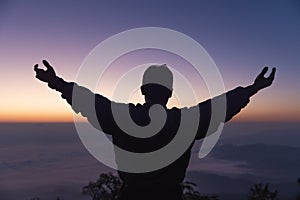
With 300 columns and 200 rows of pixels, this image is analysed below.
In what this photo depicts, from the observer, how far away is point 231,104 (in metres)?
2.75

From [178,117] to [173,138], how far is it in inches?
6.1

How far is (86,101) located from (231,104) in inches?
40.3

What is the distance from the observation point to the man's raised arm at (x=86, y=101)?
251 centimetres

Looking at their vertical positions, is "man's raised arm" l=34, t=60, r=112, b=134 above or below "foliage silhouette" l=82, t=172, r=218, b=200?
below

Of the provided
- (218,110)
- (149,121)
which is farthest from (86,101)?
(218,110)

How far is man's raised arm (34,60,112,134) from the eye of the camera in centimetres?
251

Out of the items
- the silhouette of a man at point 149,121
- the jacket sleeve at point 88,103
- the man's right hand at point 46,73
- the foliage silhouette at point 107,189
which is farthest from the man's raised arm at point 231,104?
the foliage silhouette at point 107,189

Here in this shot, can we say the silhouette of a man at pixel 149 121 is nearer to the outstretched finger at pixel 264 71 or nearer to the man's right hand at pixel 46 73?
the man's right hand at pixel 46 73

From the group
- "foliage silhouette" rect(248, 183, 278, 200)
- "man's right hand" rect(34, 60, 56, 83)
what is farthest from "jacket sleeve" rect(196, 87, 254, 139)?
"foliage silhouette" rect(248, 183, 278, 200)

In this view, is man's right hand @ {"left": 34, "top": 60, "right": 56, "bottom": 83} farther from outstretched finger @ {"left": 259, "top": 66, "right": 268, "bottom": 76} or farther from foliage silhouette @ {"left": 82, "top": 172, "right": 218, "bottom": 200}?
foliage silhouette @ {"left": 82, "top": 172, "right": 218, "bottom": 200}

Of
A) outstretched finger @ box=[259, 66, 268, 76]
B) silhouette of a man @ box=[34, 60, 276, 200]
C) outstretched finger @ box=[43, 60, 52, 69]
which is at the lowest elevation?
silhouette of a man @ box=[34, 60, 276, 200]

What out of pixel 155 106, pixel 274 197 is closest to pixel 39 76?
pixel 155 106

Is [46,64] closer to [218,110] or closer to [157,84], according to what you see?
[157,84]

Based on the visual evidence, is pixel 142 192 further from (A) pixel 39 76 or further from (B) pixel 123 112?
(A) pixel 39 76
